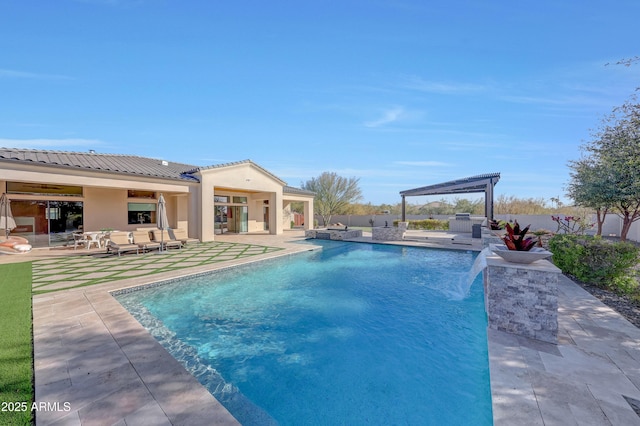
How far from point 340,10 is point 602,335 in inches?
393

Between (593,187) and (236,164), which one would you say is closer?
(593,187)

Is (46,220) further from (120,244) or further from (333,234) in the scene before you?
(333,234)

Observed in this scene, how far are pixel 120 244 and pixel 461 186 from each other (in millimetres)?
18370

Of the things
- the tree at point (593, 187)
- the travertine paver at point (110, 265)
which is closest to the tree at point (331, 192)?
the travertine paver at point (110, 265)

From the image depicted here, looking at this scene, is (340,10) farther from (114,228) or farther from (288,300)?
(114,228)

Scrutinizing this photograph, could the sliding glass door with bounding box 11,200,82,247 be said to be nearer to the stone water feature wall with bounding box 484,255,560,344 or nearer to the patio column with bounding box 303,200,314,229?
the patio column with bounding box 303,200,314,229

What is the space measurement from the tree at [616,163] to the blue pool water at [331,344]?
15.0ft

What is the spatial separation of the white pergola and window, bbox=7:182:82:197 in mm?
20783

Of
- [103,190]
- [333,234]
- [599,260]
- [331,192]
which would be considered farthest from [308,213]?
[599,260]

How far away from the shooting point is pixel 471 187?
17.4m

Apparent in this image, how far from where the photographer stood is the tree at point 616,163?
6.20 meters

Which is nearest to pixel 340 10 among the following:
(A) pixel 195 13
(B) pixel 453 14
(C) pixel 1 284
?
(B) pixel 453 14

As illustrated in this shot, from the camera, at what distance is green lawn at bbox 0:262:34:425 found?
2340 mm

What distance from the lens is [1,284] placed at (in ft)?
21.4
